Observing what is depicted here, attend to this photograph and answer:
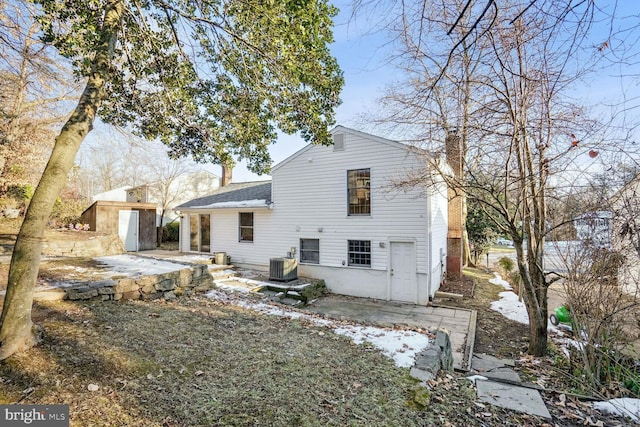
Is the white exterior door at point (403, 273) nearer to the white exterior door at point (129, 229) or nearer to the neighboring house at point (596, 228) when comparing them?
the neighboring house at point (596, 228)

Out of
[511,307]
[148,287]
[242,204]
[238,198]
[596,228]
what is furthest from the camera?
[238,198]

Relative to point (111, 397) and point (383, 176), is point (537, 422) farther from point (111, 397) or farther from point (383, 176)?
point (383, 176)

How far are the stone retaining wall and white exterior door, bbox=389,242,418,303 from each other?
598 cm

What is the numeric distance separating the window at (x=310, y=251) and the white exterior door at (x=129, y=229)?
1073 cm

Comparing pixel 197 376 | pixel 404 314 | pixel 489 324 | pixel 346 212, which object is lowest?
pixel 489 324

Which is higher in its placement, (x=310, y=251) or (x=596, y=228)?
(x=596, y=228)

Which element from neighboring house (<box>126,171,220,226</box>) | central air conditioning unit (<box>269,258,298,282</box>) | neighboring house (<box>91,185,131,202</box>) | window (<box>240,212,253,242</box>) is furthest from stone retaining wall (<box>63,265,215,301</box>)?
neighboring house (<box>91,185,131,202</box>)

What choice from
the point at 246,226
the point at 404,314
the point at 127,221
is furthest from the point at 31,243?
the point at 127,221

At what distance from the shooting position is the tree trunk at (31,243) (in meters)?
3.39

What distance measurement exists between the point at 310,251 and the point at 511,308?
23.7 ft

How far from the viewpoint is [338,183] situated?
1173cm

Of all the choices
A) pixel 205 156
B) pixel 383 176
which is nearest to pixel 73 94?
pixel 205 156

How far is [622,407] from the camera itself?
11.7 ft

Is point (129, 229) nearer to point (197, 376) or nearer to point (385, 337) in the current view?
point (197, 376)
